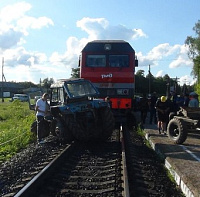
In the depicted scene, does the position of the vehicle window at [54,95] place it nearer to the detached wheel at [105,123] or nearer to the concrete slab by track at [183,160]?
the detached wheel at [105,123]

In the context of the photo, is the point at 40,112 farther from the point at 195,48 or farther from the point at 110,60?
the point at 195,48

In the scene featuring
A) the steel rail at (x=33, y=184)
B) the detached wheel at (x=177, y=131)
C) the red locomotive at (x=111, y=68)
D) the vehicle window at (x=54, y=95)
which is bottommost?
the steel rail at (x=33, y=184)

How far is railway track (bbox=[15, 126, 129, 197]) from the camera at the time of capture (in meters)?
5.88

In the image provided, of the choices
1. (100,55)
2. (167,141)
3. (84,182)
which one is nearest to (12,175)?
(84,182)

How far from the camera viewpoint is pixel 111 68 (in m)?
16.7

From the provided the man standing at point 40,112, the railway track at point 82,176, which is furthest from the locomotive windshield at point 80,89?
the railway track at point 82,176

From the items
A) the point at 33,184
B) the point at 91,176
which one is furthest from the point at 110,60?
the point at 33,184

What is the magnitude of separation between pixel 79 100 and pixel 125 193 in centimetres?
615

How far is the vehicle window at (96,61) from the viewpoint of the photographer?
1678cm

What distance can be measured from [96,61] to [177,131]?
677cm

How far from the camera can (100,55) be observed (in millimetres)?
16781

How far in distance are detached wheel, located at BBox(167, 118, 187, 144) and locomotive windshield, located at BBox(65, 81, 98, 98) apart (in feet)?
9.12

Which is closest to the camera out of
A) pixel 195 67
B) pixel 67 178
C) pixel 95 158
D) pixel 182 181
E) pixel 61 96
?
pixel 182 181

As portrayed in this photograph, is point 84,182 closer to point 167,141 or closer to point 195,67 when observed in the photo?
point 167,141
